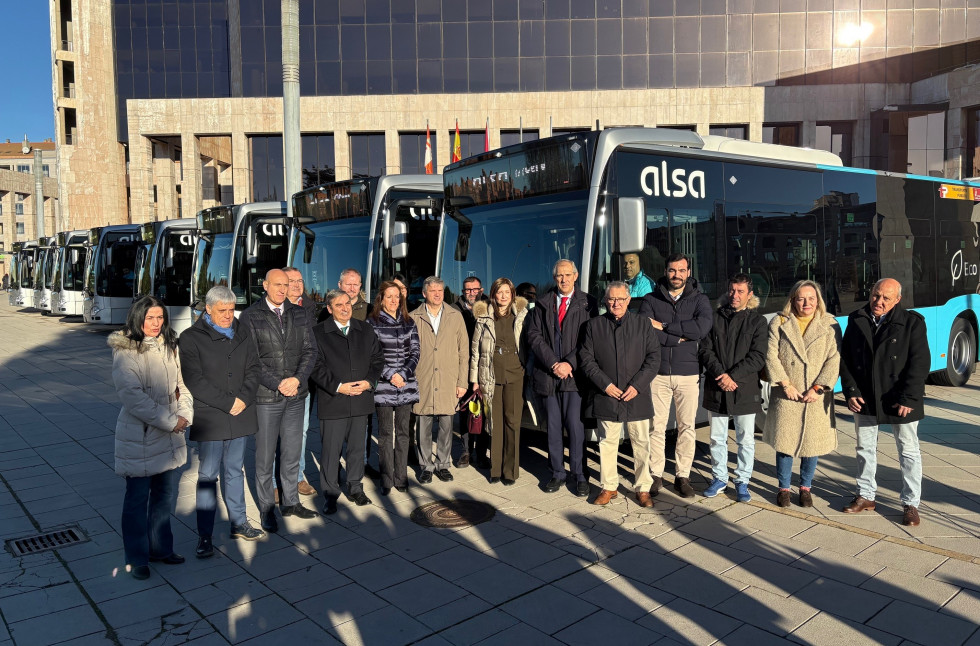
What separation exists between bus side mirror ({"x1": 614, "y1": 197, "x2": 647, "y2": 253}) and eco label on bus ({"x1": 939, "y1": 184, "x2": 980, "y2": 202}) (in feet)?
22.8

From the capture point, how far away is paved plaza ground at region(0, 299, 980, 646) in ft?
13.6

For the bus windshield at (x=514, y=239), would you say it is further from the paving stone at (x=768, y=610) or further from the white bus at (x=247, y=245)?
the white bus at (x=247, y=245)

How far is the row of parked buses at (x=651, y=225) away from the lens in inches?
271

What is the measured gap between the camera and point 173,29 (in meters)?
43.8

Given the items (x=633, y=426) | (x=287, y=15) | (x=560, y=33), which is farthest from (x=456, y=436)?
(x=560, y=33)

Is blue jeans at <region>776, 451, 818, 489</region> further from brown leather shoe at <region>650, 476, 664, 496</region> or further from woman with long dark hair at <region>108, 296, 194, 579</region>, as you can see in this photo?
woman with long dark hair at <region>108, 296, 194, 579</region>

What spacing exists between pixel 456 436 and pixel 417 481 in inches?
76.6

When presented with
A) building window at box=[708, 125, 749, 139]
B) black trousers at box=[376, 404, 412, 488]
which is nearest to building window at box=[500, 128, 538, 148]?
building window at box=[708, 125, 749, 139]

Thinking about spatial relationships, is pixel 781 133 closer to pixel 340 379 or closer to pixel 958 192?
pixel 958 192

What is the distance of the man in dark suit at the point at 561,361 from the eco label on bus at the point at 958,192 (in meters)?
7.39

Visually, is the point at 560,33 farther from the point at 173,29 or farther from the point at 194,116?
the point at 173,29

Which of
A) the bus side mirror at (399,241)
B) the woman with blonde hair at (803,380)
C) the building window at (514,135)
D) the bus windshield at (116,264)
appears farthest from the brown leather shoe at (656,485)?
the building window at (514,135)

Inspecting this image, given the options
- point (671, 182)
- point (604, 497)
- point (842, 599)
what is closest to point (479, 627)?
point (842, 599)

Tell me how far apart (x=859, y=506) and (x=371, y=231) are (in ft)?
21.8
